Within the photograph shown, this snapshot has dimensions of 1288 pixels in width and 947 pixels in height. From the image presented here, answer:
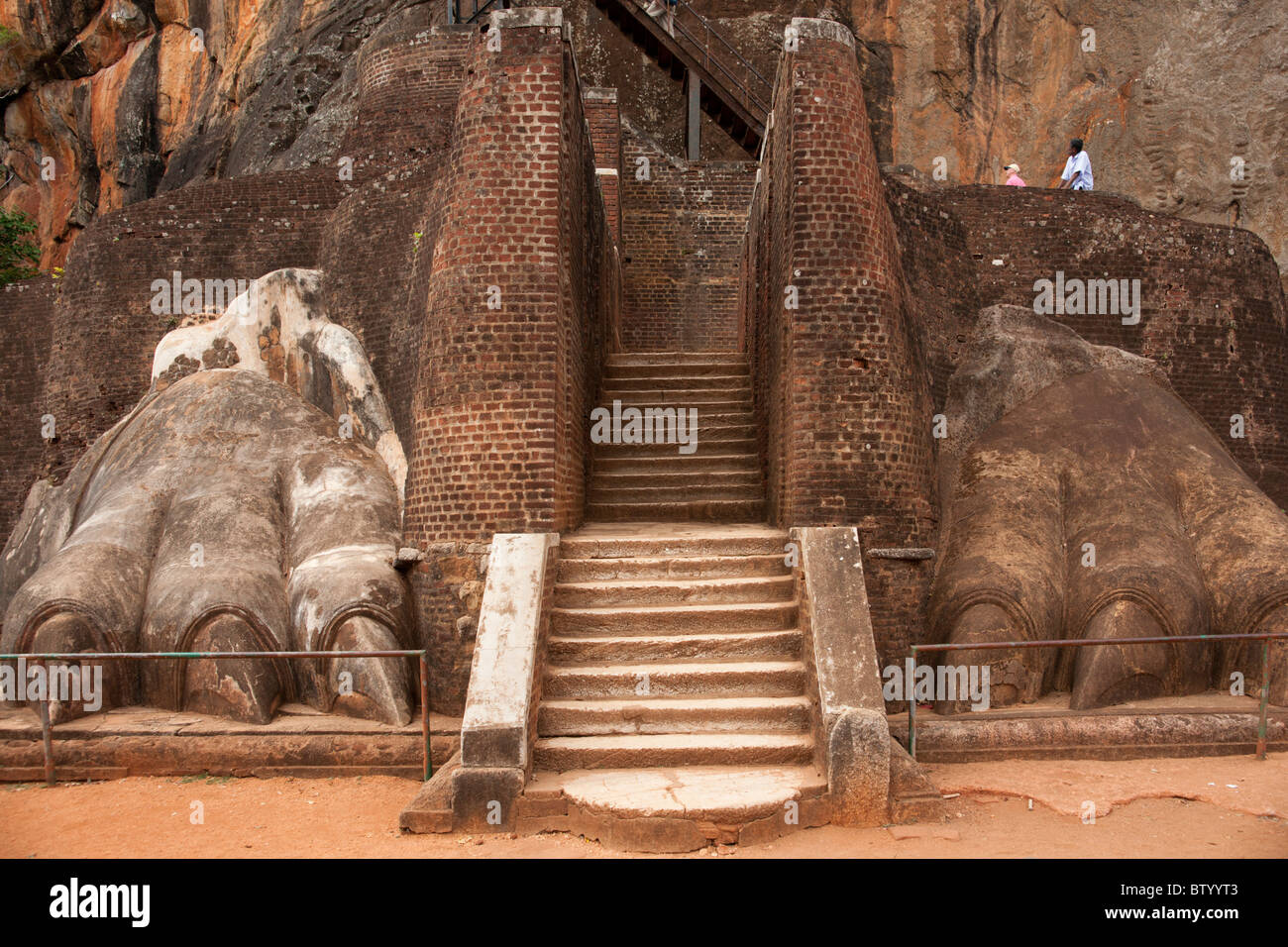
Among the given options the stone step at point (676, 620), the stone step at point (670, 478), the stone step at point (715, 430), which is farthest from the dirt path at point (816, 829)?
the stone step at point (715, 430)

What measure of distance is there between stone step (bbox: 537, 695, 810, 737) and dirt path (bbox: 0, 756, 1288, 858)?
2.90 ft

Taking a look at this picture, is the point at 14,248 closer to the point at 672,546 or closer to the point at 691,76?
the point at 691,76

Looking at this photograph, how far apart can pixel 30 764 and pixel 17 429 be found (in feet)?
39.7

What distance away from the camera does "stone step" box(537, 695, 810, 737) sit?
21.2 feet

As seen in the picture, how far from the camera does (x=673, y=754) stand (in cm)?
621

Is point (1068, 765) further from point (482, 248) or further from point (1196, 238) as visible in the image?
point (1196, 238)

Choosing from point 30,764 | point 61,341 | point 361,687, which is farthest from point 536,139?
point 61,341

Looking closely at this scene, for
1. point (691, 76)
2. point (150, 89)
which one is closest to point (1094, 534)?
point (691, 76)

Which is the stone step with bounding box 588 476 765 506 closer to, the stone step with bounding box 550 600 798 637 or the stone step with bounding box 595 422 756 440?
the stone step with bounding box 595 422 756 440

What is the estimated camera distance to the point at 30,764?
23.6 ft

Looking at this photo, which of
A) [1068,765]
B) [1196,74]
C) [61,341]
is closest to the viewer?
[1068,765]

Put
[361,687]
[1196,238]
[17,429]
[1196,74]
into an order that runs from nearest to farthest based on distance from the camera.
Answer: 1. [361,687]
2. [1196,238]
3. [17,429]
4. [1196,74]

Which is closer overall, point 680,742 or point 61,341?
point 680,742

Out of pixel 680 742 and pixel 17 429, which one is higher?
pixel 17 429
